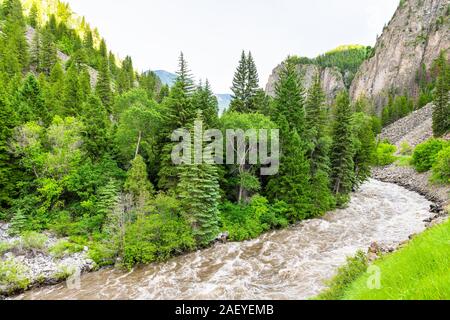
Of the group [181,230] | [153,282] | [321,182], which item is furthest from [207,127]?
[153,282]

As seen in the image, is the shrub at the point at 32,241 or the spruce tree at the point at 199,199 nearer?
the shrub at the point at 32,241

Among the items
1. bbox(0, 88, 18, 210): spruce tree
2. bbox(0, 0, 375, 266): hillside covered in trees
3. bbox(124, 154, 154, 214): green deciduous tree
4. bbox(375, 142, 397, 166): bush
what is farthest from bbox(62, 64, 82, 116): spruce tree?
bbox(375, 142, 397, 166): bush

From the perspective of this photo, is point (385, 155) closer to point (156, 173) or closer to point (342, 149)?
point (342, 149)

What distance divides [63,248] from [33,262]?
2033 mm

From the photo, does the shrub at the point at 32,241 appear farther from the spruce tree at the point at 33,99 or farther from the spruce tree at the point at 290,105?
the spruce tree at the point at 290,105

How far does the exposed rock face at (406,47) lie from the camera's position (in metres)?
128

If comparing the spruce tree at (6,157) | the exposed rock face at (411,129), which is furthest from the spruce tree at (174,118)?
the exposed rock face at (411,129)

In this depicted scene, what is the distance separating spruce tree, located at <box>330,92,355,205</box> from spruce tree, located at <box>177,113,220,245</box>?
19104mm

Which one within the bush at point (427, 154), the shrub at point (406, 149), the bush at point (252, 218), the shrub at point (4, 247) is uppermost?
the shrub at point (406, 149)

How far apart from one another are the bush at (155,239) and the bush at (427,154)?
4382 centimetres

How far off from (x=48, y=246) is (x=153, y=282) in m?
9.42

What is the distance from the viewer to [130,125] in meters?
29.8

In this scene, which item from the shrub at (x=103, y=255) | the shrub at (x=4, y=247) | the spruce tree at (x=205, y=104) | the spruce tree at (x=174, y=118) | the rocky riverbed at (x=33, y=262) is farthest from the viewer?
the spruce tree at (x=205, y=104)
